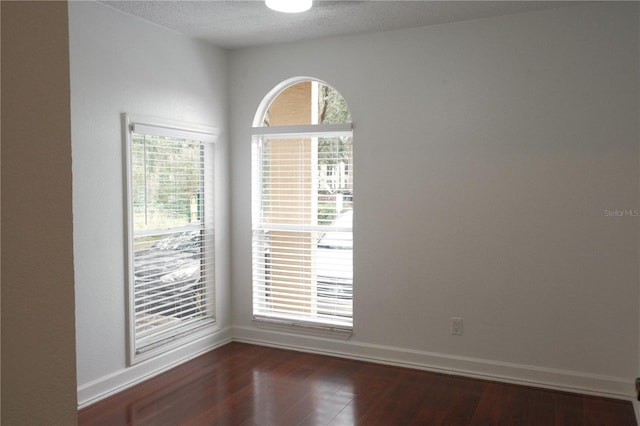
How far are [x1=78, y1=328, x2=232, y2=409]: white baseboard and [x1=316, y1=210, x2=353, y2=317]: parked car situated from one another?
948 millimetres

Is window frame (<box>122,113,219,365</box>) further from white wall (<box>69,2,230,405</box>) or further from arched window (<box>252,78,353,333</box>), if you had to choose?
arched window (<box>252,78,353,333</box>)

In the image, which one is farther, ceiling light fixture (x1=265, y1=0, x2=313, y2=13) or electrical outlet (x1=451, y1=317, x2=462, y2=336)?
electrical outlet (x1=451, y1=317, x2=462, y2=336)

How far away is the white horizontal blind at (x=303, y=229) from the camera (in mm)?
4371

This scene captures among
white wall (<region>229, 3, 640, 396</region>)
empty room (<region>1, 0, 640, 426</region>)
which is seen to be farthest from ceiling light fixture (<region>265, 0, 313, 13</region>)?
white wall (<region>229, 3, 640, 396</region>)

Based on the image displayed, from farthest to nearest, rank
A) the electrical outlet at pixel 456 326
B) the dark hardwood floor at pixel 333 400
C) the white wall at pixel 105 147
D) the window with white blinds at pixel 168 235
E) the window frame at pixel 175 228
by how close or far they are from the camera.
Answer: the electrical outlet at pixel 456 326
the window with white blinds at pixel 168 235
the window frame at pixel 175 228
the white wall at pixel 105 147
the dark hardwood floor at pixel 333 400

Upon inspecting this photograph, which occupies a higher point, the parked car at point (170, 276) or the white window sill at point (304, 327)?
the parked car at point (170, 276)

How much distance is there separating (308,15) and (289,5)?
1.44ft

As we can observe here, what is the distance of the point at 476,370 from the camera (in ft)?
12.7

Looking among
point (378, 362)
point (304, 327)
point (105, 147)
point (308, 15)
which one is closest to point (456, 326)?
point (378, 362)

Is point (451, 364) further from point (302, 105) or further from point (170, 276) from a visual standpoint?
point (302, 105)

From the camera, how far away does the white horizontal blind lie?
4371 millimetres

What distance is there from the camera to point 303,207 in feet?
14.9

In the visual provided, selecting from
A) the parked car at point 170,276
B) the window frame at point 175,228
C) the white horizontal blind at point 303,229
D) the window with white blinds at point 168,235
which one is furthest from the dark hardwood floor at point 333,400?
the white horizontal blind at point 303,229

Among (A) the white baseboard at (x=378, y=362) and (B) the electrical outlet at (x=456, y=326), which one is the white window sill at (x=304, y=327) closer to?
(A) the white baseboard at (x=378, y=362)
